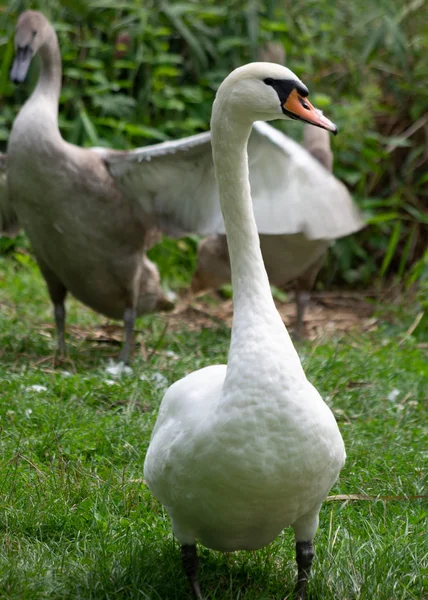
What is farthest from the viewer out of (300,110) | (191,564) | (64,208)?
(64,208)

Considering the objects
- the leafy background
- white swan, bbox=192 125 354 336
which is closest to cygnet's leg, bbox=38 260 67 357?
white swan, bbox=192 125 354 336

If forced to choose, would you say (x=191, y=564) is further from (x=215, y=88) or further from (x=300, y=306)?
(x=215, y=88)

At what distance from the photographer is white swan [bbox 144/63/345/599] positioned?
2.34 meters

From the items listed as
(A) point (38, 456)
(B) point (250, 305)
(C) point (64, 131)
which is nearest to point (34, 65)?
(C) point (64, 131)

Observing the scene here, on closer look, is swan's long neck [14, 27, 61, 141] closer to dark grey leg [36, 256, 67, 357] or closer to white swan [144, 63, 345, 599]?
dark grey leg [36, 256, 67, 357]

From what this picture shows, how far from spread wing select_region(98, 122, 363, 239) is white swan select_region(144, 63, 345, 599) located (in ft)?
4.22

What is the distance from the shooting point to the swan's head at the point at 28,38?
17.6 feet

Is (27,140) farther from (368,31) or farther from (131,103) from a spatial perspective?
(368,31)

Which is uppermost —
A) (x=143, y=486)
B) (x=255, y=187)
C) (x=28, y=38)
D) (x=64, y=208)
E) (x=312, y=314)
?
(x=28, y=38)

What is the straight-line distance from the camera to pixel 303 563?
8.61 ft

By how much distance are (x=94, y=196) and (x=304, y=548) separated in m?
3.02

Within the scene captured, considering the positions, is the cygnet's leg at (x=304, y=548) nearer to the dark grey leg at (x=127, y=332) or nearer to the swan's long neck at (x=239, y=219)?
the swan's long neck at (x=239, y=219)

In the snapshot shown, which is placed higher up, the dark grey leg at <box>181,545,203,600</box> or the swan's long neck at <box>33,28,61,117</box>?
the swan's long neck at <box>33,28,61,117</box>

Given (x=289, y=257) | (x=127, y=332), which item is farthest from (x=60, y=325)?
(x=289, y=257)
